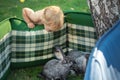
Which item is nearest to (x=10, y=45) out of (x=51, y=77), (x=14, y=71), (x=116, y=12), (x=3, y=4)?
(x=14, y=71)

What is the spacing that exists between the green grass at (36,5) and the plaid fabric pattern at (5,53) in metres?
1.85

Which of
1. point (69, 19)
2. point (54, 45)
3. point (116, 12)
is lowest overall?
point (54, 45)

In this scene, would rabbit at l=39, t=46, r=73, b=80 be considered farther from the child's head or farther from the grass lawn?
the grass lawn

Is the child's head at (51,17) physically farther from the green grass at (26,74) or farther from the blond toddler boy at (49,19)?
the green grass at (26,74)

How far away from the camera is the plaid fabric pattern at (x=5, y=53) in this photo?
383cm

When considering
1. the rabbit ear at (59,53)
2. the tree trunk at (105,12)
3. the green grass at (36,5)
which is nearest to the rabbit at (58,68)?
the rabbit ear at (59,53)

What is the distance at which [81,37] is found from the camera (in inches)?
170

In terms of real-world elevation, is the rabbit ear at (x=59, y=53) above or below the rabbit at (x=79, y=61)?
above

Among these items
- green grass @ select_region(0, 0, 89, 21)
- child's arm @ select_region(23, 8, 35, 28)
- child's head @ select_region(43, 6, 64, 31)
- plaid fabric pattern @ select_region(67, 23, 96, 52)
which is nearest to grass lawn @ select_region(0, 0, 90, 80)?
green grass @ select_region(0, 0, 89, 21)

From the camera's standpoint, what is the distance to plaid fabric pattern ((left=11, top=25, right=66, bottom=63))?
409 centimetres

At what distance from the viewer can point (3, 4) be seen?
6.16 metres

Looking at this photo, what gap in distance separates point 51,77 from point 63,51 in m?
0.53

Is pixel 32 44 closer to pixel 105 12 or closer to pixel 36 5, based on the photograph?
pixel 105 12

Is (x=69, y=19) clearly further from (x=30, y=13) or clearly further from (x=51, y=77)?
(x=51, y=77)
